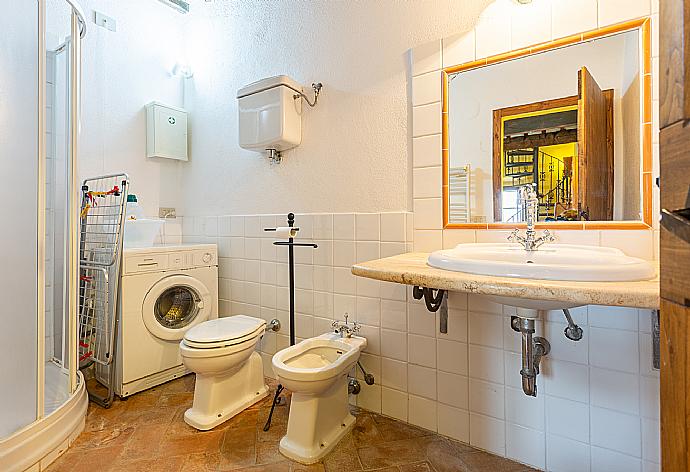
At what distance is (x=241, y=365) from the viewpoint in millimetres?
2059

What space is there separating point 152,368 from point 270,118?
163 cm

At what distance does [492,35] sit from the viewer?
63.6 inches

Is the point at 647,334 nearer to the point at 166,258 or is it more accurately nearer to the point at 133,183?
the point at 166,258

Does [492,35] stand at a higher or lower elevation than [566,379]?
higher

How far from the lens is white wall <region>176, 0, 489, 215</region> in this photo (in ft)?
6.26

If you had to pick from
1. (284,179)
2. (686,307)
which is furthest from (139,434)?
(686,307)

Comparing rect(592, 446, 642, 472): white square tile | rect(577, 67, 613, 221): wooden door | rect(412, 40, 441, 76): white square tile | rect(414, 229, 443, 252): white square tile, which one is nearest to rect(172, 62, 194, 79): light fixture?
Result: rect(412, 40, 441, 76): white square tile

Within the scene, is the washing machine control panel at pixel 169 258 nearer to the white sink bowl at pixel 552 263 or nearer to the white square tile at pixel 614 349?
the white sink bowl at pixel 552 263

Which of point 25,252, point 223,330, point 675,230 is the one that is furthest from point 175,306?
point 675,230

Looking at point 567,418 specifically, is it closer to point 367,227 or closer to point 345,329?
point 345,329

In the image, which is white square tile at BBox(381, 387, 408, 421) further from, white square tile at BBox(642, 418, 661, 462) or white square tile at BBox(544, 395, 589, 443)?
white square tile at BBox(642, 418, 661, 462)

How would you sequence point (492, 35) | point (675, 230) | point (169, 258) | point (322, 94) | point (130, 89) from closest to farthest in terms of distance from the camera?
point (675, 230) → point (492, 35) → point (322, 94) → point (169, 258) → point (130, 89)

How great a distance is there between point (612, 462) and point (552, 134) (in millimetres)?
1257

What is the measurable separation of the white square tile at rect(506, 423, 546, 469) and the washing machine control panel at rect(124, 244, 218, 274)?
1.99 meters
